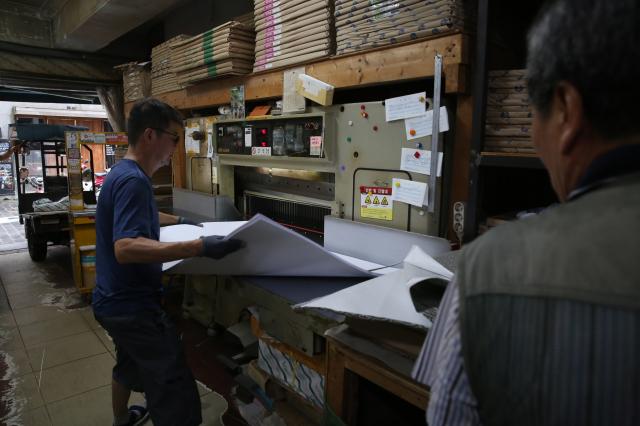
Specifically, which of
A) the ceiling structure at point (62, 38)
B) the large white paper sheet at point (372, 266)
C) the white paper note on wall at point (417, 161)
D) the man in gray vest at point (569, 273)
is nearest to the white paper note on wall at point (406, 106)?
the white paper note on wall at point (417, 161)

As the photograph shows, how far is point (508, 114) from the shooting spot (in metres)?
1.57

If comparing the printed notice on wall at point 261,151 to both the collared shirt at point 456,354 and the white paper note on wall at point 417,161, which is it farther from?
the collared shirt at point 456,354

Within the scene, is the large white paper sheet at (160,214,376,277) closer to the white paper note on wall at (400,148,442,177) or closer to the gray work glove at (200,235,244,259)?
the gray work glove at (200,235,244,259)

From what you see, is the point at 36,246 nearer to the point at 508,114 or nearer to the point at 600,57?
the point at 508,114

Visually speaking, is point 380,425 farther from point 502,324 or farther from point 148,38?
point 148,38

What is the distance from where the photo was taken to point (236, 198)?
11.2 ft

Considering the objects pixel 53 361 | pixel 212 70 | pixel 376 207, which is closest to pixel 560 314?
pixel 376 207

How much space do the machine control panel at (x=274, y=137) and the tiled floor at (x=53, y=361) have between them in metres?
1.65

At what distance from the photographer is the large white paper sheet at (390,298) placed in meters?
1.07

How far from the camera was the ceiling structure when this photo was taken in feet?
13.6

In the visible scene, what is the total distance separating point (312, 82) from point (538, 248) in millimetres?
1995

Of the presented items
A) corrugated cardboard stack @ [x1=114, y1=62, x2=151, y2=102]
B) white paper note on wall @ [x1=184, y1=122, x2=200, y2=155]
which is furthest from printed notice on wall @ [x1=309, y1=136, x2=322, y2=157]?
corrugated cardboard stack @ [x1=114, y1=62, x2=151, y2=102]

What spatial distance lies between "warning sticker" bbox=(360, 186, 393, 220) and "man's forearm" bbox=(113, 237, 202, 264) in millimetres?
960

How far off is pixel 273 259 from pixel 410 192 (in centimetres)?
71
